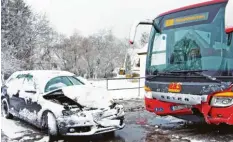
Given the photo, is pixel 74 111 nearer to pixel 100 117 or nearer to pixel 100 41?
pixel 100 117

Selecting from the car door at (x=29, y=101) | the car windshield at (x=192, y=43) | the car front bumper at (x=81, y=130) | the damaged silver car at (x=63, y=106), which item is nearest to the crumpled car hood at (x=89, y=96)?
the damaged silver car at (x=63, y=106)

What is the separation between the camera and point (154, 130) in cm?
815

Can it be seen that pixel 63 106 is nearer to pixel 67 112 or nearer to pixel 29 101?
pixel 67 112

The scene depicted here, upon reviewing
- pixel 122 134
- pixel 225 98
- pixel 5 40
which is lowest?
pixel 122 134

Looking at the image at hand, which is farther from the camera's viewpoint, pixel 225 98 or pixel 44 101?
pixel 44 101

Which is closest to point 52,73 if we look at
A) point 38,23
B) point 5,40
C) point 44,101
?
point 44,101

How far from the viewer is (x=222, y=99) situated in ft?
20.1

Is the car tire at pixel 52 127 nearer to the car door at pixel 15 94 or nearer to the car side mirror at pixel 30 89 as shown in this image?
the car side mirror at pixel 30 89

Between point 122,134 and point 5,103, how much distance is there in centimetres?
435

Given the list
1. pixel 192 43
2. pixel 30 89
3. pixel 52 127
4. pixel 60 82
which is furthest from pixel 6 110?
pixel 192 43

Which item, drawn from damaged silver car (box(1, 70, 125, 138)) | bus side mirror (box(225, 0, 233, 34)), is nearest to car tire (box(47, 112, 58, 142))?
damaged silver car (box(1, 70, 125, 138))

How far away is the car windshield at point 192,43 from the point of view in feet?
20.5

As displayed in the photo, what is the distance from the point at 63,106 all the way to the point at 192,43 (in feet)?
10.7

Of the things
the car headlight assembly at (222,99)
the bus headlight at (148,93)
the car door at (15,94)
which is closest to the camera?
the car headlight assembly at (222,99)
